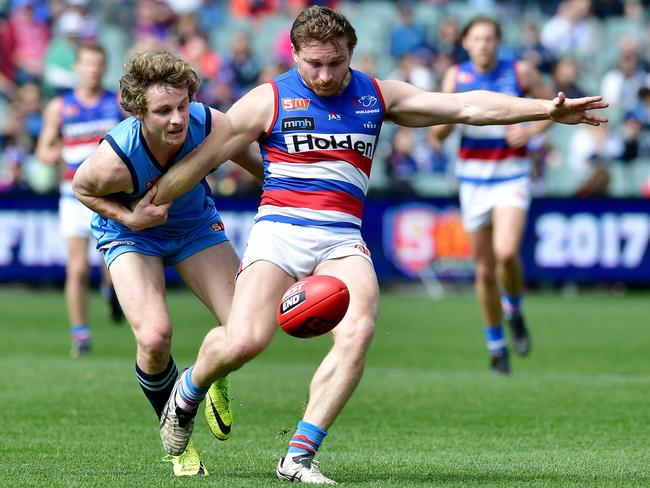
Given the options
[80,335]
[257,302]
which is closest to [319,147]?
[257,302]

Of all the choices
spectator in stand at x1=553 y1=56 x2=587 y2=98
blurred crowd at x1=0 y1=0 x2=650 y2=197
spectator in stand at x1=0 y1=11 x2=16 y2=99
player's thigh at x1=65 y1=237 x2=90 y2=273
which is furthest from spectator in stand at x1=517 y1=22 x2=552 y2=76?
player's thigh at x1=65 y1=237 x2=90 y2=273

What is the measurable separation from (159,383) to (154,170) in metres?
1.17

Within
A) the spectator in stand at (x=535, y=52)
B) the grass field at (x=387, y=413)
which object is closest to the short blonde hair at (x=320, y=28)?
the grass field at (x=387, y=413)

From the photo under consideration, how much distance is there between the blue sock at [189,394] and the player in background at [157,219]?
0.24m

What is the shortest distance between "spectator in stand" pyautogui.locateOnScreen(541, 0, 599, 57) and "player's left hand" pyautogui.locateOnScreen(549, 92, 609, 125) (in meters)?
18.1

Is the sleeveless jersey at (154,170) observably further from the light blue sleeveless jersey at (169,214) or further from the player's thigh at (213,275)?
the player's thigh at (213,275)

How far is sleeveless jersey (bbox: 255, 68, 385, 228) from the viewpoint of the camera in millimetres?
6742

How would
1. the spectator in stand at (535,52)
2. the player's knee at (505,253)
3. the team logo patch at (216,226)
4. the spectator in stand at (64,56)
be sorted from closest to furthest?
1. the team logo patch at (216,226)
2. the player's knee at (505,253)
3. the spectator in stand at (64,56)
4. the spectator in stand at (535,52)

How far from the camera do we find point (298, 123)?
6.73m

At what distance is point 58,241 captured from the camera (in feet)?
64.5

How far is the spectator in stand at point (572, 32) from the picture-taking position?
80.5 feet

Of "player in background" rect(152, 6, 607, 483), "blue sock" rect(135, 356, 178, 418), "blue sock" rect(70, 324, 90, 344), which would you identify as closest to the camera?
"player in background" rect(152, 6, 607, 483)

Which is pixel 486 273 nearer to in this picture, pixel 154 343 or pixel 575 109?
pixel 575 109

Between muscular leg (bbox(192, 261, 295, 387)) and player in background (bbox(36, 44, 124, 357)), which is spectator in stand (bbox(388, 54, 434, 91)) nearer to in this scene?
player in background (bbox(36, 44, 124, 357))
